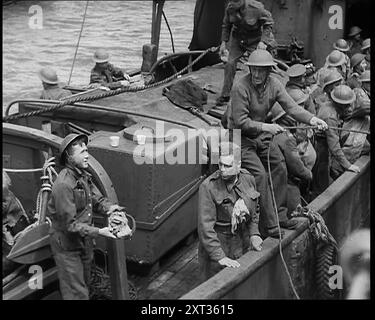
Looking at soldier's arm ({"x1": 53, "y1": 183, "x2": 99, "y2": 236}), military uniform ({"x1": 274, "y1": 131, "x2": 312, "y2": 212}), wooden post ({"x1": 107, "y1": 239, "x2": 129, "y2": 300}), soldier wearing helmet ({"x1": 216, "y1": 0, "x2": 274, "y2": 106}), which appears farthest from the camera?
soldier wearing helmet ({"x1": 216, "y1": 0, "x2": 274, "y2": 106})

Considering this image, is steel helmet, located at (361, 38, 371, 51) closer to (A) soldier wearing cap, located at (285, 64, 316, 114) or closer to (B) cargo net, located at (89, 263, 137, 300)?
(A) soldier wearing cap, located at (285, 64, 316, 114)

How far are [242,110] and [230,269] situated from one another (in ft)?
4.80

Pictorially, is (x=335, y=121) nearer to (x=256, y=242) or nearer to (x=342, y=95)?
(x=342, y=95)

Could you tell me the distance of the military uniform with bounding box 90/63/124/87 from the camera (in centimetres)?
1113

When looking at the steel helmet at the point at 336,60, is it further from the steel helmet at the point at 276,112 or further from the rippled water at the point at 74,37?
the rippled water at the point at 74,37

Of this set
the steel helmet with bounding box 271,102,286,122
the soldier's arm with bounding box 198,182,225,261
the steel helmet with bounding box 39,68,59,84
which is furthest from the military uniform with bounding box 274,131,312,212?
the steel helmet with bounding box 39,68,59,84

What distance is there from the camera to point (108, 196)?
6.72m

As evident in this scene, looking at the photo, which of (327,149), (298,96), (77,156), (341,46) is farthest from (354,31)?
(77,156)

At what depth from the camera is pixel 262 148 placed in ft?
22.9

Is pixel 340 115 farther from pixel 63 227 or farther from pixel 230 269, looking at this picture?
pixel 63 227

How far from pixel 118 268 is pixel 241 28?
3774 millimetres

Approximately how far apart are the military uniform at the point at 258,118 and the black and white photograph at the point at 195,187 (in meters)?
0.01

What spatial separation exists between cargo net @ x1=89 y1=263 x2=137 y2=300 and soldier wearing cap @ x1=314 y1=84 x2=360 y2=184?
110 inches

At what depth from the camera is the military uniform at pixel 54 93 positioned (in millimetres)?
9453
